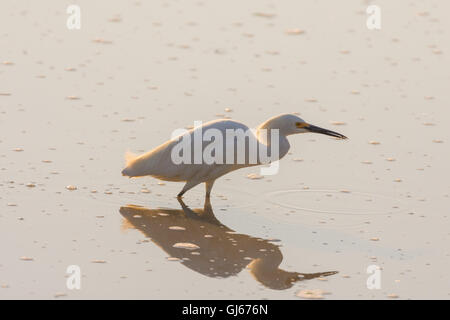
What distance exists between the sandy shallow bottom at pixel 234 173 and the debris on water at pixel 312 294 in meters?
0.02

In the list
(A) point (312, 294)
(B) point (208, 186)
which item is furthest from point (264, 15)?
(A) point (312, 294)

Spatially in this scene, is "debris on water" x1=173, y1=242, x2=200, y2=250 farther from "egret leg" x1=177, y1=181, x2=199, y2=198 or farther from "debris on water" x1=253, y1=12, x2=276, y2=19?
"debris on water" x1=253, y1=12, x2=276, y2=19

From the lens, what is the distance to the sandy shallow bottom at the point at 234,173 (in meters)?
5.94

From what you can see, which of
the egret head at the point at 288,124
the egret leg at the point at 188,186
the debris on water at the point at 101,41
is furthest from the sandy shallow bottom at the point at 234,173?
the egret head at the point at 288,124

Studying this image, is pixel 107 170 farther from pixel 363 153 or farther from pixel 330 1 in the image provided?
pixel 330 1

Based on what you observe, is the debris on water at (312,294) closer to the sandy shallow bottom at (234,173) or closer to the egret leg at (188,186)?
the sandy shallow bottom at (234,173)

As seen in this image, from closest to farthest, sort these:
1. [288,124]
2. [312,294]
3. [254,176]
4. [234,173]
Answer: [312,294] < [288,124] < [254,176] < [234,173]

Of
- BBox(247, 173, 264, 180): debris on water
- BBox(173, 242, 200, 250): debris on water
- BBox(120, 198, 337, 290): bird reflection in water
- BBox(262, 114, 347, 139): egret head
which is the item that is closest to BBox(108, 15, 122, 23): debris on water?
BBox(247, 173, 264, 180): debris on water

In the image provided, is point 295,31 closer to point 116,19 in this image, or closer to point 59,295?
point 116,19

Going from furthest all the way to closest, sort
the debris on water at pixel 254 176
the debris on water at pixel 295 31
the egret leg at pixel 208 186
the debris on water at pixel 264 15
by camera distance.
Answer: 1. the debris on water at pixel 264 15
2. the debris on water at pixel 295 31
3. the debris on water at pixel 254 176
4. the egret leg at pixel 208 186

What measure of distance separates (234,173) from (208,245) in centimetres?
159

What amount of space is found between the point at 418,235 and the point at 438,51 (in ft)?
15.9

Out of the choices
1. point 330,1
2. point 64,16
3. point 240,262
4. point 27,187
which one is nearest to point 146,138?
point 27,187

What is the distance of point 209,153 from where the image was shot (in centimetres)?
701
